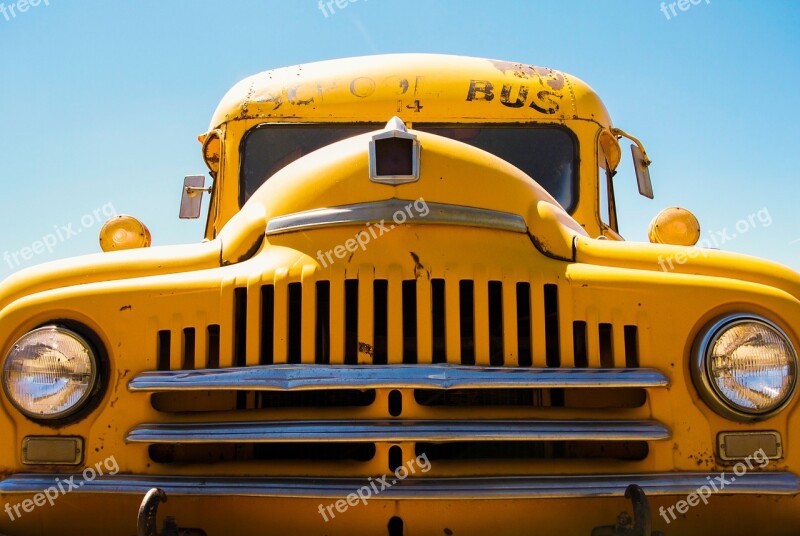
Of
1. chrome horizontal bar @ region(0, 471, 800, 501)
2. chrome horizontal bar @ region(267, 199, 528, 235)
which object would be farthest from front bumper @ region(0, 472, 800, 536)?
chrome horizontal bar @ region(267, 199, 528, 235)

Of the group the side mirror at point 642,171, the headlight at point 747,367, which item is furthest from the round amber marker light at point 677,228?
the headlight at point 747,367

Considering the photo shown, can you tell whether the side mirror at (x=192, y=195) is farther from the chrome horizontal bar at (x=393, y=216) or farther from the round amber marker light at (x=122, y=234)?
the chrome horizontal bar at (x=393, y=216)

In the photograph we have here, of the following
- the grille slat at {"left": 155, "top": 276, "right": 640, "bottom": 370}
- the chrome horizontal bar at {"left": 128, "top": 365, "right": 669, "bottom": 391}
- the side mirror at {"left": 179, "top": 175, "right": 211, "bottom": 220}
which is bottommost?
the chrome horizontal bar at {"left": 128, "top": 365, "right": 669, "bottom": 391}

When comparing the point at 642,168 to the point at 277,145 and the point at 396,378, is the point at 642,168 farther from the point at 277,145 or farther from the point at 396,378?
the point at 396,378

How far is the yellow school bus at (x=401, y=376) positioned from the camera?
2.37 metres

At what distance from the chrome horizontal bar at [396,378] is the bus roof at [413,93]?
2.26 m

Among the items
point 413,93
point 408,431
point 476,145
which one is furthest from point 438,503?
point 413,93

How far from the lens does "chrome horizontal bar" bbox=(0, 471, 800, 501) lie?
2.33 metres

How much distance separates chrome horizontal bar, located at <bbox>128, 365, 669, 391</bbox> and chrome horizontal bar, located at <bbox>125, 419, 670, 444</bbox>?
0.12 metres

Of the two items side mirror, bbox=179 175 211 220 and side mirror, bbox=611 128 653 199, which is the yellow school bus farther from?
side mirror, bbox=611 128 653 199

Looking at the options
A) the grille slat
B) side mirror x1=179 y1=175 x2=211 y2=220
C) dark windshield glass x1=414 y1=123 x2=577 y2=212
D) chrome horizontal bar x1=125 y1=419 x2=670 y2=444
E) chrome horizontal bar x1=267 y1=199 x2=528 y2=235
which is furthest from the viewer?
side mirror x1=179 y1=175 x2=211 y2=220

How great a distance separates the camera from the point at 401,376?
2307mm

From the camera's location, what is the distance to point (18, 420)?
2510 mm

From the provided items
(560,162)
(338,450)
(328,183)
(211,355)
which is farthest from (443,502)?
(560,162)
